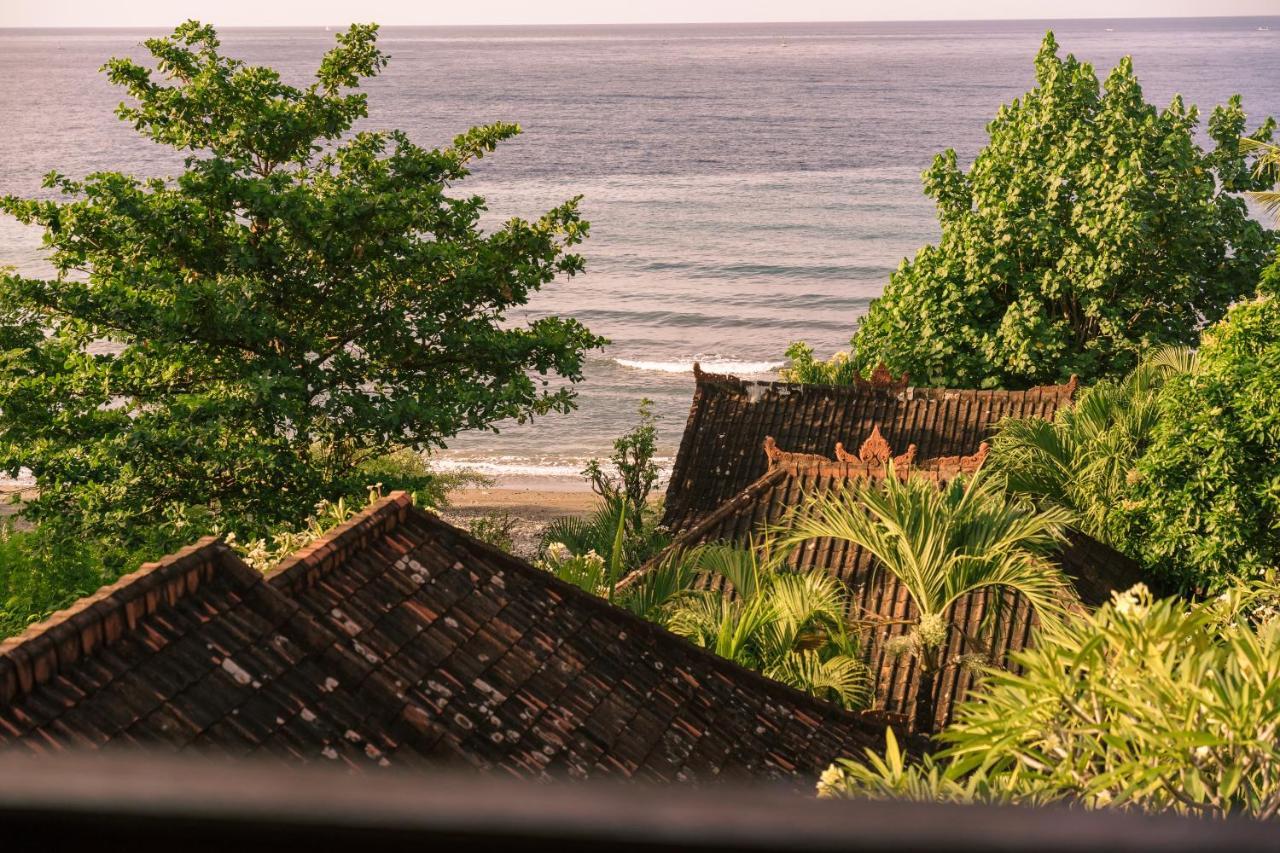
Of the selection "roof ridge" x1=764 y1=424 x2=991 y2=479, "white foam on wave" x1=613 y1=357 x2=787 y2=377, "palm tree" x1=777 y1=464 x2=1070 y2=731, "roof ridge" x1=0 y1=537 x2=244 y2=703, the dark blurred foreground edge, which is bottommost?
"white foam on wave" x1=613 y1=357 x2=787 y2=377

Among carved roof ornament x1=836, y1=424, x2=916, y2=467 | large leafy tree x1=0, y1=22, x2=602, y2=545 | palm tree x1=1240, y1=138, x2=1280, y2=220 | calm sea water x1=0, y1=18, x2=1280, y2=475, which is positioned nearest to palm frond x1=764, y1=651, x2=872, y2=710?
carved roof ornament x1=836, y1=424, x2=916, y2=467

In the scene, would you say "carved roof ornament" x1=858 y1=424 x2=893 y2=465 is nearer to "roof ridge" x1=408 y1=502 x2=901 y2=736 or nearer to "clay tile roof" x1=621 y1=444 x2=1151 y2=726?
"clay tile roof" x1=621 y1=444 x2=1151 y2=726

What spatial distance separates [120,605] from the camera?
19.5ft

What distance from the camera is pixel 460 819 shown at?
906mm

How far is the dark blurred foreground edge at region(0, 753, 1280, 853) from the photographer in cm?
90

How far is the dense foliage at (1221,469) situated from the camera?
1417 centimetres

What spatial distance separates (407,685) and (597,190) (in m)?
84.2

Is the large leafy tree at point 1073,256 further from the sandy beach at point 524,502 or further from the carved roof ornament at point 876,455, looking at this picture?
the sandy beach at point 524,502

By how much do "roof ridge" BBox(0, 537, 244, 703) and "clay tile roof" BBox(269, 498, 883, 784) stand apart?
0.42 metres

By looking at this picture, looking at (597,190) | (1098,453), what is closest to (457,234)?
(1098,453)

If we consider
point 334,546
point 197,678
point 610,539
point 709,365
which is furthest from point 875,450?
point 709,365

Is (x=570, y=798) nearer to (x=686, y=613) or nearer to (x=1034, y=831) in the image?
(x=1034, y=831)

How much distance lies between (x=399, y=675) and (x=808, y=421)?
44.3 ft

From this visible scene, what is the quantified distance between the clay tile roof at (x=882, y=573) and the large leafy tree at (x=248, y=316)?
534 cm
